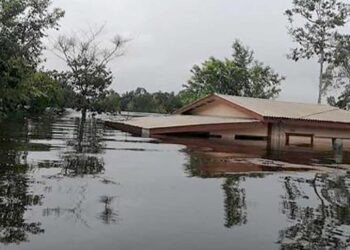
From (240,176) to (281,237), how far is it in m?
4.80

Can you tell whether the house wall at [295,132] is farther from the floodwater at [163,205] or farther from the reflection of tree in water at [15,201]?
the reflection of tree in water at [15,201]

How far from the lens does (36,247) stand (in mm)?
5098

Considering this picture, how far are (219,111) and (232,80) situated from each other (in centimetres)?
1649

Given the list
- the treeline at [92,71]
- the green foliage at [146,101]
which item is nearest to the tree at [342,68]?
the treeline at [92,71]

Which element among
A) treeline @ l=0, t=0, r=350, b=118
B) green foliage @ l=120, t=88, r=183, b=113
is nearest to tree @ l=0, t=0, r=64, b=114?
treeline @ l=0, t=0, r=350, b=118

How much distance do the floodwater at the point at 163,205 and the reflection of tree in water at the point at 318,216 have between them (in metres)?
0.01

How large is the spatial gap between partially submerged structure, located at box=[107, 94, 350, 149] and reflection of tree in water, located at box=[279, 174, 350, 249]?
507 inches

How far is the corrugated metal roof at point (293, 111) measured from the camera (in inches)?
960

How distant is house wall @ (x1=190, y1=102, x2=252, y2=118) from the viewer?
2668cm

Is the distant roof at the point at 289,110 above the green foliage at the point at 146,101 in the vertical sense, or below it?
below

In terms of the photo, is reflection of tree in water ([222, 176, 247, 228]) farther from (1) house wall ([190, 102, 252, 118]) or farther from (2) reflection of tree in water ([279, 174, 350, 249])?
(1) house wall ([190, 102, 252, 118])

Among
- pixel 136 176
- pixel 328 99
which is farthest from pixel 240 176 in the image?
pixel 328 99

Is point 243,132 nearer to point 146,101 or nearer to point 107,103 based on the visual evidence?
point 107,103

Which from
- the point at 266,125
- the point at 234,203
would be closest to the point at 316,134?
the point at 266,125
